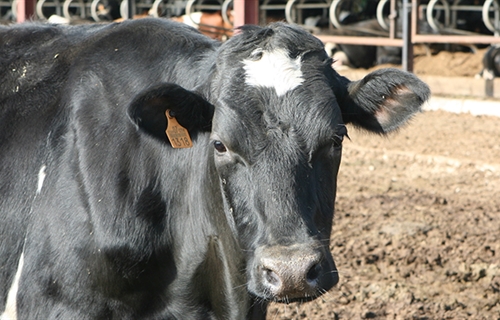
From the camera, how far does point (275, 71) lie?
3145 mm

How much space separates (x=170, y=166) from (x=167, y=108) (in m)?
0.29

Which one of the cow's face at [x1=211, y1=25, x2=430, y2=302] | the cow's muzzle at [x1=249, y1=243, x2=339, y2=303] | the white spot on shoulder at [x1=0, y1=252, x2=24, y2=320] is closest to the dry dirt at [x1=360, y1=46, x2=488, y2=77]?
the cow's face at [x1=211, y1=25, x2=430, y2=302]

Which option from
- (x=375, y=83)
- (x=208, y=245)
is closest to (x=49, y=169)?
(x=208, y=245)

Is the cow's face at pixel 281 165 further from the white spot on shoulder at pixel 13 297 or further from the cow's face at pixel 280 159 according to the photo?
the white spot on shoulder at pixel 13 297

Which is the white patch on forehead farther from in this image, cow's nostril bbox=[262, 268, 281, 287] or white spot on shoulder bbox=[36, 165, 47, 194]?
white spot on shoulder bbox=[36, 165, 47, 194]

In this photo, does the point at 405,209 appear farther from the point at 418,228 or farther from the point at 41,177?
the point at 41,177

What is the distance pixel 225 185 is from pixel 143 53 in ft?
2.57

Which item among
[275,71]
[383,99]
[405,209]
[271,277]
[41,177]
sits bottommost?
[405,209]

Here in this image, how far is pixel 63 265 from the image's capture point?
327cm

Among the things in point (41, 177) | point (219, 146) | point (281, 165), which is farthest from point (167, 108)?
point (41, 177)

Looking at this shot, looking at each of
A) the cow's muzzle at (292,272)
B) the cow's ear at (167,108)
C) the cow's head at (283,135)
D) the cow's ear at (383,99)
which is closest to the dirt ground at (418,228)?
the cow's ear at (383,99)

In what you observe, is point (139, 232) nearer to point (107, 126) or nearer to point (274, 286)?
point (107, 126)

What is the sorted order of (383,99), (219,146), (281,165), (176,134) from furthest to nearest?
(383,99) < (176,134) < (219,146) < (281,165)

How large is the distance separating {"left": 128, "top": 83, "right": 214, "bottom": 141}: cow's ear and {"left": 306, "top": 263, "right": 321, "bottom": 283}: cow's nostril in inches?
31.2
